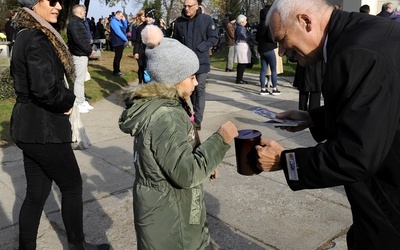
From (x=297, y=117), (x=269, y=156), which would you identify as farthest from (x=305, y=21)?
(x=297, y=117)

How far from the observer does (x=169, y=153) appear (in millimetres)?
1944

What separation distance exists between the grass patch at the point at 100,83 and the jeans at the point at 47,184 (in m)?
3.73

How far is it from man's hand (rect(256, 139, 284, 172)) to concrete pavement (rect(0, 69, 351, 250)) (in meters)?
0.58

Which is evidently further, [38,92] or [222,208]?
[222,208]

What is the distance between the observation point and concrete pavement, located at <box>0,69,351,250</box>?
3.42m

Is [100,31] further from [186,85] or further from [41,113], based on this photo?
[186,85]

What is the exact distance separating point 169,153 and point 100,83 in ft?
31.4

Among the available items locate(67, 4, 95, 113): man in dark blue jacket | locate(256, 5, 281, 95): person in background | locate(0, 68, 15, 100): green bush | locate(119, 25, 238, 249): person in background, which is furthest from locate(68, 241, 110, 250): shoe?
locate(0, 68, 15, 100): green bush

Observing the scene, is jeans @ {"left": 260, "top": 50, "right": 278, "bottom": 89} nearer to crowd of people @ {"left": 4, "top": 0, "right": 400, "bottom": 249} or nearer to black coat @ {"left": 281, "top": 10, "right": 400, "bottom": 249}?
crowd of people @ {"left": 4, "top": 0, "right": 400, "bottom": 249}

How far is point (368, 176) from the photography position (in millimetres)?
1516

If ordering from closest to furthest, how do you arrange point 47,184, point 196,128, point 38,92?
point 196,128
point 38,92
point 47,184

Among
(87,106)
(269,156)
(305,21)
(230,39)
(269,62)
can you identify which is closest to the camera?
(305,21)

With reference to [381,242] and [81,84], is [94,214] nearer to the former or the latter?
[381,242]

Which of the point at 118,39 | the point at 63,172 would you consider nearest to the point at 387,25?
the point at 63,172
